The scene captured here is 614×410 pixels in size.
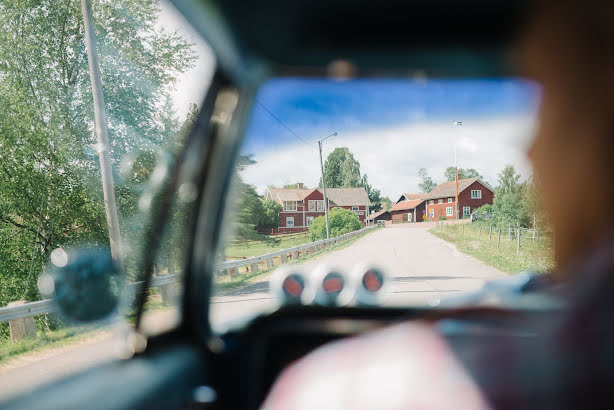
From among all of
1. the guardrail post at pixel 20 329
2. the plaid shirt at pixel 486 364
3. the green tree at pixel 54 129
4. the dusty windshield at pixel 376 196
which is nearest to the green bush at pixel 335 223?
the dusty windshield at pixel 376 196

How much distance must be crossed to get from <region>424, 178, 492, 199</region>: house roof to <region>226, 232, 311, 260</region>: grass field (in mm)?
621

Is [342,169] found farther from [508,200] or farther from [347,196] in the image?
[508,200]

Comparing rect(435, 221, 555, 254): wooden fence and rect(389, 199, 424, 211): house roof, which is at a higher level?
rect(389, 199, 424, 211): house roof

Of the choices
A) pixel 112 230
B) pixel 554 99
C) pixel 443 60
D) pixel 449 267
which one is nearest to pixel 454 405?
pixel 554 99

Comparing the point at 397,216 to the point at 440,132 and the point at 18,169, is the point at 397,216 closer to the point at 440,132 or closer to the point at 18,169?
the point at 440,132

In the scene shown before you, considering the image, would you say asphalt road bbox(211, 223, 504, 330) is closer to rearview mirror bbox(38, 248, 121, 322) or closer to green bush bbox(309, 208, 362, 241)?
green bush bbox(309, 208, 362, 241)

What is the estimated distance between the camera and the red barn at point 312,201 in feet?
7.17

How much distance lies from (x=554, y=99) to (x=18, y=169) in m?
7.11

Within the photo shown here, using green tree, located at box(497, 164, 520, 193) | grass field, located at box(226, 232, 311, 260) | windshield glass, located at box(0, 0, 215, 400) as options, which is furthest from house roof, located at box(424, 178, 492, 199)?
windshield glass, located at box(0, 0, 215, 400)

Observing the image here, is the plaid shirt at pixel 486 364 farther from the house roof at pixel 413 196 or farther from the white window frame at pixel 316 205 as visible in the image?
the white window frame at pixel 316 205

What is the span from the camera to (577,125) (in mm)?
848

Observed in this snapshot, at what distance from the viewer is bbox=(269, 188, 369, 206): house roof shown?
218 cm

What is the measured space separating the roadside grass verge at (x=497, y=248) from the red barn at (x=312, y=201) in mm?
357

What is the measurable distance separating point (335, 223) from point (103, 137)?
3.96 meters
